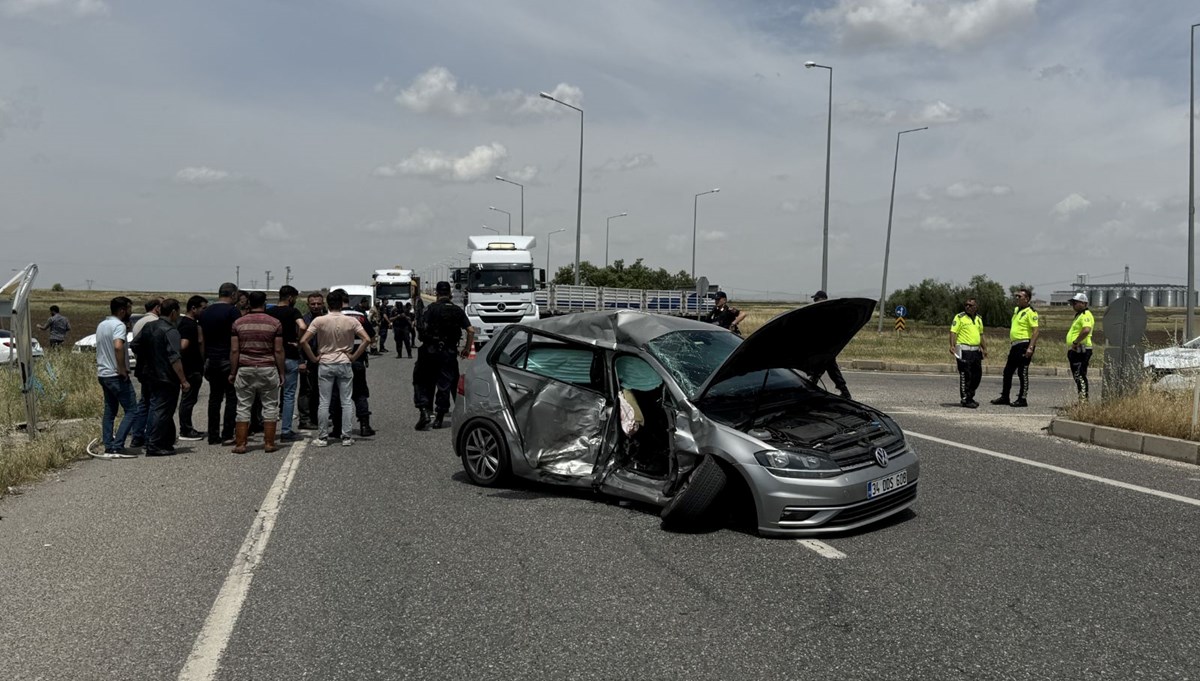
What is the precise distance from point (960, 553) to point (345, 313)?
819 centimetres

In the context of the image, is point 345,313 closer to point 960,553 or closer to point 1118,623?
point 960,553

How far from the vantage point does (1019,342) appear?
14656 millimetres

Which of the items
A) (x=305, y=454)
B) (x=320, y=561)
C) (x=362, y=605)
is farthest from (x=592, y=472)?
(x=305, y=454)

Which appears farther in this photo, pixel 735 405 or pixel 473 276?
pixel 473 276

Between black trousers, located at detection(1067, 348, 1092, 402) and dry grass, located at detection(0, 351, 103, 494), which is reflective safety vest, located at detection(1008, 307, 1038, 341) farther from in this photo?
dry grass, located at detection(0, 351, 103, 494)

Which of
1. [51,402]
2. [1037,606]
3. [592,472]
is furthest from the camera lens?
[51,402]

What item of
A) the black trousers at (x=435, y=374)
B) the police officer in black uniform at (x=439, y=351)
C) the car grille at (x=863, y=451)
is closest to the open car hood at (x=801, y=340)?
the car grille at (x=863, y=451)

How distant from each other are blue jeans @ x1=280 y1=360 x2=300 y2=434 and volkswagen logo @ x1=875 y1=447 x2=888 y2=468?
765 centimetres

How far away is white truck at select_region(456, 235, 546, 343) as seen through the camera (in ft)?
91.5

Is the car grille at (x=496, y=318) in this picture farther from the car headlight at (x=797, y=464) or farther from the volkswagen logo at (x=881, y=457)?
the car headlight at (x=797, y=464)

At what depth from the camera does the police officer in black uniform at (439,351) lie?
12.0 metres

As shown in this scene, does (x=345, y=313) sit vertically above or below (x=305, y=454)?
above

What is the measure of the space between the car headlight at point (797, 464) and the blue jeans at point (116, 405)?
7.71 m

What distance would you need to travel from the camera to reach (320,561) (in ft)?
20.1
